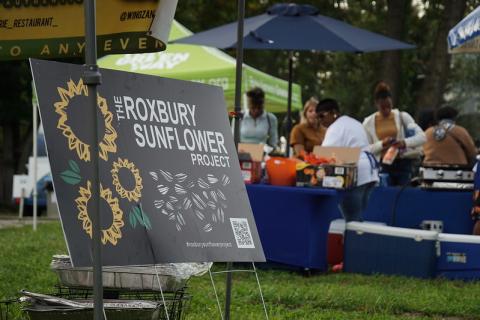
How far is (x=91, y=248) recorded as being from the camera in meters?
4.25

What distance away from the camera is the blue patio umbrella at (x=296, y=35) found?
11.6 meters

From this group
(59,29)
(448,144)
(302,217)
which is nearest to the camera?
(59,29)

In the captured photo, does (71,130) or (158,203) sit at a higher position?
(71,130)

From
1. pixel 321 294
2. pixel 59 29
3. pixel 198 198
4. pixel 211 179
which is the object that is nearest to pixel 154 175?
pixel 198 198

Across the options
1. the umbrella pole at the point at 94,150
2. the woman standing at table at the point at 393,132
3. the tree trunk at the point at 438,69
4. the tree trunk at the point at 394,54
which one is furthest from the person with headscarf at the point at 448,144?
the tree trunk at the point at 394,54

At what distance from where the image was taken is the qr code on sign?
4.99m

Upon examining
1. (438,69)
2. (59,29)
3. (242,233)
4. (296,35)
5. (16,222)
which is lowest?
(16,222)

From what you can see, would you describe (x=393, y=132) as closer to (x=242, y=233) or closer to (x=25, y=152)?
(x=242, y=233)

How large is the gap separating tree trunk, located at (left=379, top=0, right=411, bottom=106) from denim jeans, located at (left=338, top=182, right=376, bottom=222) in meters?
12.1

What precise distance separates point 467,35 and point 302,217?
7.06 feet

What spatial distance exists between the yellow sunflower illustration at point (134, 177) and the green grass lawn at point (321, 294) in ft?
7.08

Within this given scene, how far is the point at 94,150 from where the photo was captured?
408 cm

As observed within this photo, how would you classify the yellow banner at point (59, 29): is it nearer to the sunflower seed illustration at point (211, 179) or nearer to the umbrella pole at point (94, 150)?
the sunflower seed illustration at point (211, 179)

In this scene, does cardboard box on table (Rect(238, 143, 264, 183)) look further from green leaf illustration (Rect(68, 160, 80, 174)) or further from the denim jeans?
green leaf illustration (Rect(68, 160, 80, 174))
